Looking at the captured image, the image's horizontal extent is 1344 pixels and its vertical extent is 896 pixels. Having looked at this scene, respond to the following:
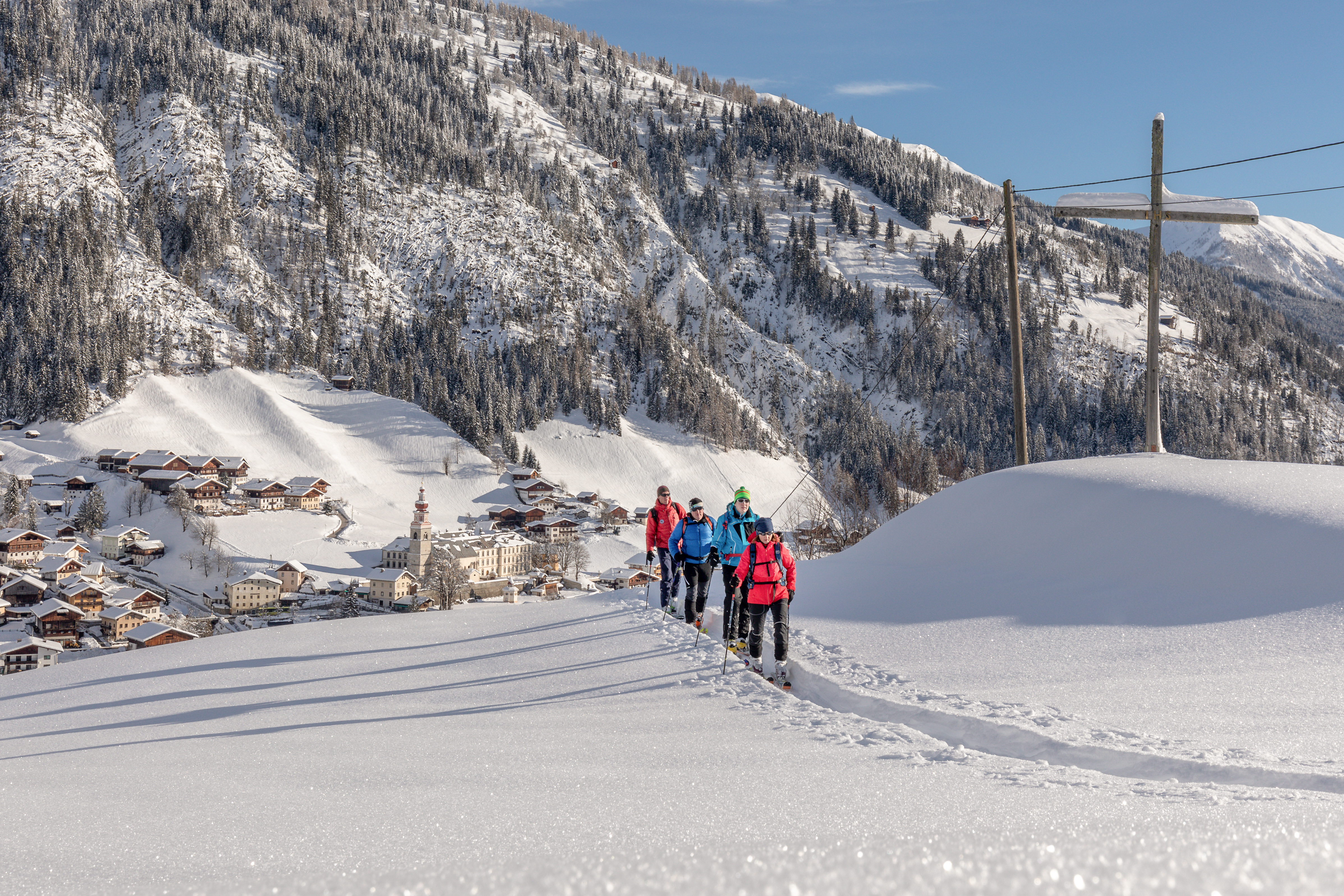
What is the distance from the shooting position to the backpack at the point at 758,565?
928 centimetres

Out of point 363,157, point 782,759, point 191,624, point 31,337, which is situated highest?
point 363,157

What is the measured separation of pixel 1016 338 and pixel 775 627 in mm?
9114

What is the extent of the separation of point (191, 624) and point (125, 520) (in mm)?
27422

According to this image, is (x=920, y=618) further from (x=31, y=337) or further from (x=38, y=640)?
(x=31, y=337)

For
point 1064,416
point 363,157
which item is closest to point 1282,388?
point 1064,416

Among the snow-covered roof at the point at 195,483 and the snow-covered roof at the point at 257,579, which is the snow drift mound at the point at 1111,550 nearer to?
the snow-covered roof at the point at 257,579

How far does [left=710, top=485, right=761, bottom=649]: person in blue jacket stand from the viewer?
10156mm

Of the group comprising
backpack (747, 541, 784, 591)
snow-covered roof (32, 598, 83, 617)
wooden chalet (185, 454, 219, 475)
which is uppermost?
backpack (747, 541, 784, 591)

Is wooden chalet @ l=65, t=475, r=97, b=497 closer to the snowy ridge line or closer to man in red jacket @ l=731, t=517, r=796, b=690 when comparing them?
man in red jacket @ l=731, t=517, r=796, b=690

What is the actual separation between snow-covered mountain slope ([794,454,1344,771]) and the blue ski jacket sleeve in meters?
1.61

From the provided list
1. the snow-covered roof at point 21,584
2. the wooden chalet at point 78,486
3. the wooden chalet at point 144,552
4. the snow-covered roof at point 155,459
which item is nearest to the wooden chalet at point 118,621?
the snow-covered roof at point 21,584

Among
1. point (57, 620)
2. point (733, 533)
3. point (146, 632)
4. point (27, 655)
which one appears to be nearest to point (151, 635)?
point (146, 632)

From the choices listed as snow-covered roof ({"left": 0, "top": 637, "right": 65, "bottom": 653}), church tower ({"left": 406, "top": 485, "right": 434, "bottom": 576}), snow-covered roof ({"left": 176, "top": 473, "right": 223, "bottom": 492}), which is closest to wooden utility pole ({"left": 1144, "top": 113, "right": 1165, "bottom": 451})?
snow-covered roof ({"left": 0, "top": 637, "right": 65, "bottom": 653})

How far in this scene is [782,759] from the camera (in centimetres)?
583
